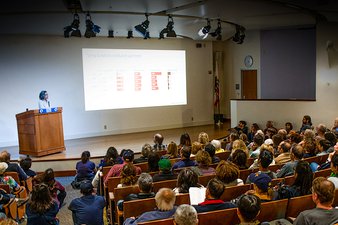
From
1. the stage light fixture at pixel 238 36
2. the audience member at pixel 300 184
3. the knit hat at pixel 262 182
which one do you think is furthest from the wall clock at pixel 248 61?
the knit hat at pixel 262 182

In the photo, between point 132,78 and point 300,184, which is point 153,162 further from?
point 132,78

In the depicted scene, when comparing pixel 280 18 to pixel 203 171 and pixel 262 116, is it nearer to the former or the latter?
pixel 262 116

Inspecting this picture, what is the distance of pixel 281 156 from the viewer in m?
4.60

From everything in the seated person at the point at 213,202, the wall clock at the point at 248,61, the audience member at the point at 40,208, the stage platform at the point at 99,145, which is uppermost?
the wall clock at the point at 248,61

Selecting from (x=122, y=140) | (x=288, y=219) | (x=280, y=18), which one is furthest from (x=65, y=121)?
(x=288, y=219)

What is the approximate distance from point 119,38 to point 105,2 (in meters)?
4.09

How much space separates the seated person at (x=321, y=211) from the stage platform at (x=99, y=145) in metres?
5.51

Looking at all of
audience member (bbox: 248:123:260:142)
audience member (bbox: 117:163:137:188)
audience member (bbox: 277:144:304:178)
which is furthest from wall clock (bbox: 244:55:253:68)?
audience member (bbox: 117:163:137:188)

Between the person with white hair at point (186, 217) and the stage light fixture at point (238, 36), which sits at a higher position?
the stage light fixture at point (238, 36)

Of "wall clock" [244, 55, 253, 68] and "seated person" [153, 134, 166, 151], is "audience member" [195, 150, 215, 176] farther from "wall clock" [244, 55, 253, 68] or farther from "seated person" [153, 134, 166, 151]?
"wall clock" [244, 55, 253, 68]

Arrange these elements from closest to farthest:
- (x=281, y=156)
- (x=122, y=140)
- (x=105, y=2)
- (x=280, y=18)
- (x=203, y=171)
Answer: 1. (x=203, y=171)
2. (x=281, y=156)
3. (x=105, y=2)
4. (x=280, y=18)
5. (x=122, y=140)

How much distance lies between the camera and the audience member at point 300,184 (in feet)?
10.2

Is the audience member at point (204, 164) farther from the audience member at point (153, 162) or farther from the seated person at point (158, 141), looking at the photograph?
the seated person at point (158, 141)

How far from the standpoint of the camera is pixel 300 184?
315cm
